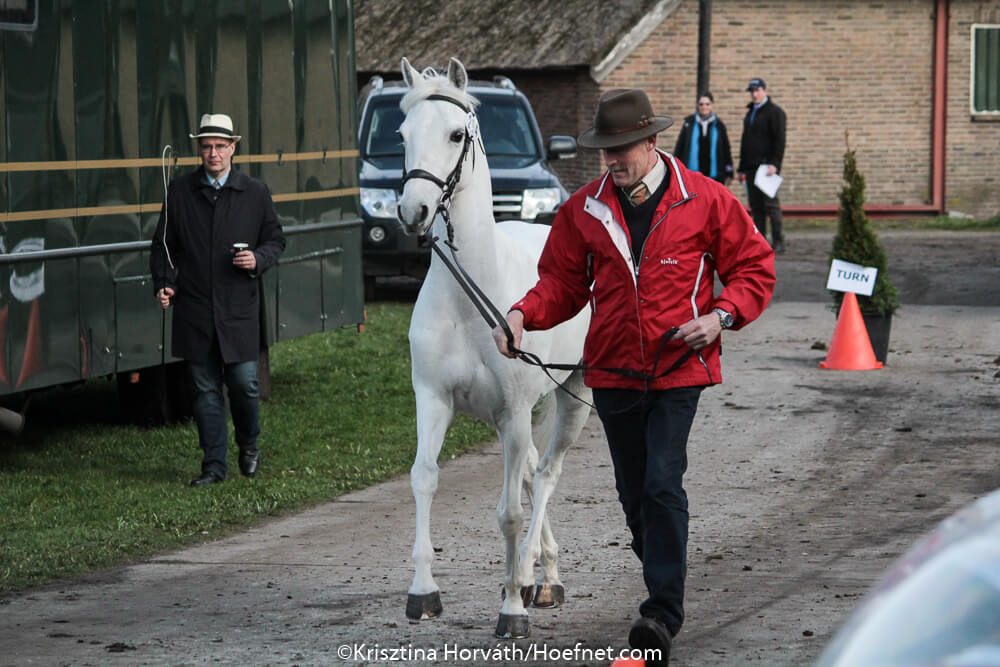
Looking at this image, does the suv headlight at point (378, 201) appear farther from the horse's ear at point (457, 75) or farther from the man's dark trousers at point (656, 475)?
the man's dark trousers at point (656, 475)

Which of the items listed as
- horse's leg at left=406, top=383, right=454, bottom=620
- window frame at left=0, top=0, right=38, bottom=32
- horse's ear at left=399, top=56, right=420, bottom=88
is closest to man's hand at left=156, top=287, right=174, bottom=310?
window frame at left=0, top=0, right=38, bottom=32

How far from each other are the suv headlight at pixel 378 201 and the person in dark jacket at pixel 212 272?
28.5ft

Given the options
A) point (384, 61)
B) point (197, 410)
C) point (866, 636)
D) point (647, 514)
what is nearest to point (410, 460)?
point (197, 410)

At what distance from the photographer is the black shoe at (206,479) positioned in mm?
10047

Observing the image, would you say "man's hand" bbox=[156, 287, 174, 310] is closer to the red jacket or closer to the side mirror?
the red jacket

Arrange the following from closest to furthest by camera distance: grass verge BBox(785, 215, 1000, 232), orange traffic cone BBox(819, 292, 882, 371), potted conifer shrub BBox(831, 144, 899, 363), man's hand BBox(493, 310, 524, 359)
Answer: man's hand BBox(493, 310, 524, 359)
orange traffic cone BBox(819, 292, 882, 371)
potted conifer shrub BBox(831, 144, 899, 363)
grass verge BBox(785, 215, 1000, 232)

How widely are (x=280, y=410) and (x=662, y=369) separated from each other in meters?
7.05

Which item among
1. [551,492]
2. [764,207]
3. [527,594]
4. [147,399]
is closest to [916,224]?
[764,207]

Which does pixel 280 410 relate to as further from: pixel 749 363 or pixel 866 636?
pixel 866 636

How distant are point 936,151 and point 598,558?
979 inches

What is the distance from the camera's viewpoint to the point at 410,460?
10.8m

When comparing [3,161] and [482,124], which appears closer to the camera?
[3,161]

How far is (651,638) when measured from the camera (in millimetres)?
5891

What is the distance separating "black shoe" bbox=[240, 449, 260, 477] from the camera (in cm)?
1036
